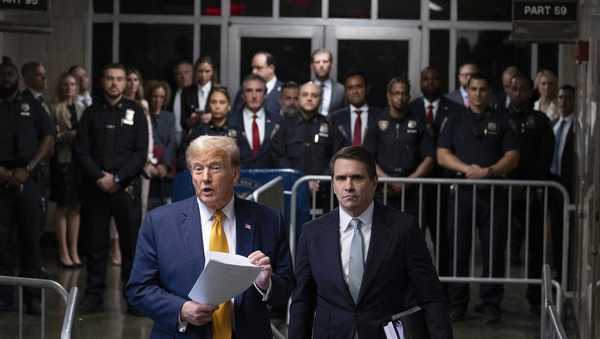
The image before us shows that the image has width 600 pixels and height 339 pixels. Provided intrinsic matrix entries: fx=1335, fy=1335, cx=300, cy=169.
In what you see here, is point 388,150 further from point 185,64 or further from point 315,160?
point 185,64

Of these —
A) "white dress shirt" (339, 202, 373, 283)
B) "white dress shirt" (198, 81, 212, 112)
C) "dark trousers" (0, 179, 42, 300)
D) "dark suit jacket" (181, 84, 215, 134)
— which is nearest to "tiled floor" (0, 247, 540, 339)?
"dark trousers" (0, 179, 42, 300)

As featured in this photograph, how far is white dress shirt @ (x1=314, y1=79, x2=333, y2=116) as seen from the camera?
1481cm

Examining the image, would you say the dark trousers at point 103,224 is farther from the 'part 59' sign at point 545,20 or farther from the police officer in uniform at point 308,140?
the 'part 59' sign at point 545,20

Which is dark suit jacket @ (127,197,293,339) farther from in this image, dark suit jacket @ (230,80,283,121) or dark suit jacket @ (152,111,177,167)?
dark suit jacket @ (152,111,177,167)

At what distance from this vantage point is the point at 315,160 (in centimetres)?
1257

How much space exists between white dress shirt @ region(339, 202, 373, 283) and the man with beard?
17.2ft

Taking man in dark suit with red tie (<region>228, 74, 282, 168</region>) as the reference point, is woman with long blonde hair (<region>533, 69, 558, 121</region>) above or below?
above

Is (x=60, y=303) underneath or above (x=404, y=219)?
underneath

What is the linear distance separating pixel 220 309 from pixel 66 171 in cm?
880

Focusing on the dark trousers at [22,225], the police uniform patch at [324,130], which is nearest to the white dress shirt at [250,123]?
the police uniform patch at [324,130]

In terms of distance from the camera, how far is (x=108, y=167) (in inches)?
470

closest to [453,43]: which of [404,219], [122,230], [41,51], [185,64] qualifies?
[185,64]

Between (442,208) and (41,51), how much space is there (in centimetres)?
696

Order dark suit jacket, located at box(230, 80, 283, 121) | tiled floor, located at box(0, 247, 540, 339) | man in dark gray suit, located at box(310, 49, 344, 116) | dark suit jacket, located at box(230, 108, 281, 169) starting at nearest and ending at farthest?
tiled floor, located at box(0, 247, 540, 339), dark suit jacket, located at box(230, 108, 281, 169), dark suit jacket, located at box(230, 80, 283, 121), man in dark gray suit, located at box(310, 49, 344, 116)
